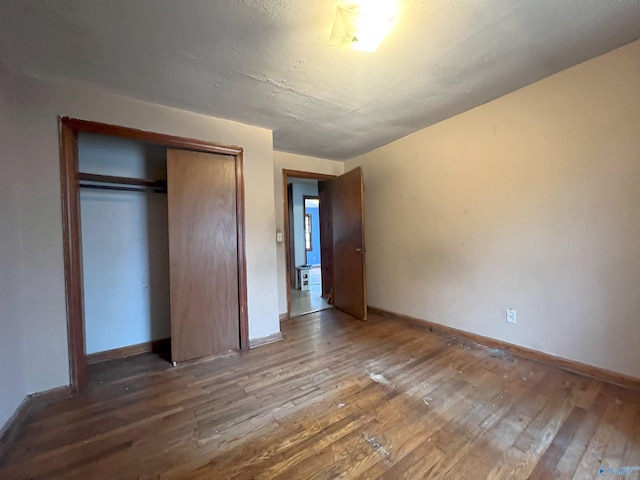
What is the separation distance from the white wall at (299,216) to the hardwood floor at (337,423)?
12.7ft

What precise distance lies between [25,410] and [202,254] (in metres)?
1.46

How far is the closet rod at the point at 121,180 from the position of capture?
2229 millimetres

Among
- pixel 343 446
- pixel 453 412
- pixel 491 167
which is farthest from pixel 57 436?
pixel 491 167

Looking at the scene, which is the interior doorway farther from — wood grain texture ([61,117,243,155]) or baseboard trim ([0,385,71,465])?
baseboard trim ([0,385,71,465])

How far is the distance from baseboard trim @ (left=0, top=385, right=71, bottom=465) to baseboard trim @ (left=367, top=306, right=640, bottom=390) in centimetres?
328

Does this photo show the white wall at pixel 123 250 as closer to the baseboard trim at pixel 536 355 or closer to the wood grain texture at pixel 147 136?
the wood grain texture at pixel 147 136

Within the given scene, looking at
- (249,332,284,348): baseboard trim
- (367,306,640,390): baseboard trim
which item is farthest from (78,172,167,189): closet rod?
(367,306,640,390): baseboard trim

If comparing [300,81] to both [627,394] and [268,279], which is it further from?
[627,394]

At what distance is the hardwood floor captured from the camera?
4.09 ft

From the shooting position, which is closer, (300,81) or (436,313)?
(300,81)

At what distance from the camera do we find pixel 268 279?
9.05 ft

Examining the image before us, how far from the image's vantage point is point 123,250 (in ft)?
8.31

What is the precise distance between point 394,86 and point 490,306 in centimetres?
221

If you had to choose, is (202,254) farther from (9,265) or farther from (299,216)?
(299,216)
